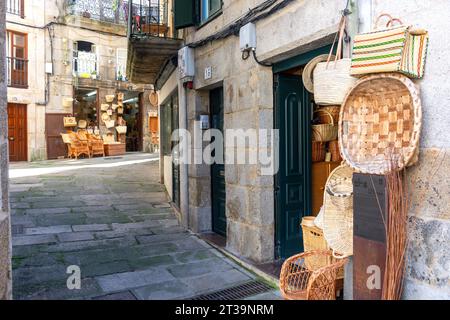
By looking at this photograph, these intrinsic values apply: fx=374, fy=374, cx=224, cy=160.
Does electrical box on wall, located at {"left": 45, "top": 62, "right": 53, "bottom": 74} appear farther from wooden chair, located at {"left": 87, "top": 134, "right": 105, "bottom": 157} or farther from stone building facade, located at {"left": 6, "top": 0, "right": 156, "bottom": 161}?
wooden chair, located at {"left": 87, "top": 134, "right": 105, "bottom": 157}

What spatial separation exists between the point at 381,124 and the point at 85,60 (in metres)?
17.4

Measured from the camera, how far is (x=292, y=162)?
4.92 metres

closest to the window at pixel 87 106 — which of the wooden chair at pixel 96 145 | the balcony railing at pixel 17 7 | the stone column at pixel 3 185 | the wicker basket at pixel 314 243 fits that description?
the wooden chair at pixel 96 145

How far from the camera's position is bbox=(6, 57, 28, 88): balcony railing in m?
15.3

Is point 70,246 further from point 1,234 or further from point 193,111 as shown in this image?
point 1,234

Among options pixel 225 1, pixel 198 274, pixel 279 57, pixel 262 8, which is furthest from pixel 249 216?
pixel 225 1

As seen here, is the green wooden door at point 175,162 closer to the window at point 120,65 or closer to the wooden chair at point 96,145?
the wooden chair at point 96,145

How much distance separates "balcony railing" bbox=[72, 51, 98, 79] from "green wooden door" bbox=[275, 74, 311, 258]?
1482 cm

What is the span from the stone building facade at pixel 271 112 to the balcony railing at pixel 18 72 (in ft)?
31.9

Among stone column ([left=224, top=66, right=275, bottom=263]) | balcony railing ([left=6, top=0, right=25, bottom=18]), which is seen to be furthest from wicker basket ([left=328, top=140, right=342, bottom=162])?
balcony railing ([left=6, top=0, right=25, bottom=18])

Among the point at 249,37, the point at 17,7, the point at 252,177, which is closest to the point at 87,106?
the point at 17,7

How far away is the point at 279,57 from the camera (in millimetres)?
4438

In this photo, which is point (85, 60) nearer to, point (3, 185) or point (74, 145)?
point (74, 145)
